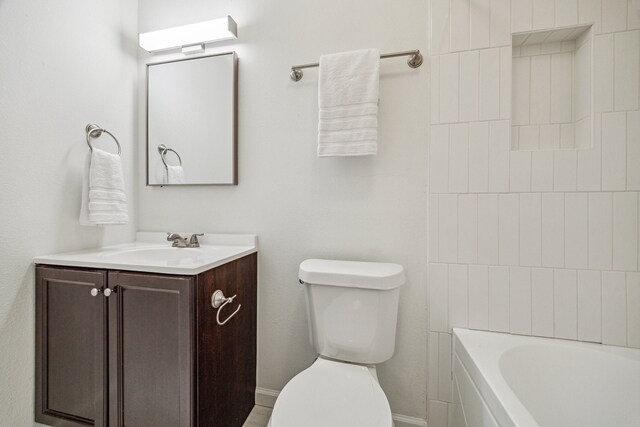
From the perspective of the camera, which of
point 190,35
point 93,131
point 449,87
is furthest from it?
point 190,35

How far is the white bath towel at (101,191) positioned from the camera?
50.8 inches

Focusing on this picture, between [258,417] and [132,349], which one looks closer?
[132,349]

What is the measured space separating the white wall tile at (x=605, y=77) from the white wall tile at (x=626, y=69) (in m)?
0.02

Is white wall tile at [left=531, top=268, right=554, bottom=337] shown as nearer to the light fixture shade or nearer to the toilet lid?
the toilet lid

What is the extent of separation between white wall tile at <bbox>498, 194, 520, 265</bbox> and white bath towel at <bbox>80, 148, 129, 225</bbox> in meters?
1.75

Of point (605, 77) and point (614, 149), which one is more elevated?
point (605, 77)

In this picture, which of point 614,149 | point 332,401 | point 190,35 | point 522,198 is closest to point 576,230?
point 522,198

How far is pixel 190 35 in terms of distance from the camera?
1475mm

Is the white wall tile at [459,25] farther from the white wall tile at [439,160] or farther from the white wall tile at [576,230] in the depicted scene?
the white wall tile at [576,230]

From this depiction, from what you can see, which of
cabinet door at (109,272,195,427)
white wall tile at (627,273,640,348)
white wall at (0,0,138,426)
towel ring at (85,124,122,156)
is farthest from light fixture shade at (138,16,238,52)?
white wall tile at (627,273,640,348)

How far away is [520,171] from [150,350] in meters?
1.58

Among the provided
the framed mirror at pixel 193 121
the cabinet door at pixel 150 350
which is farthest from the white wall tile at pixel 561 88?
the cabinet door at pixel 150 350

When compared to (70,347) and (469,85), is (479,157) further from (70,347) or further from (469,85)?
(70,347)

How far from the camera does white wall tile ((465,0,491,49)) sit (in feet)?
3.81
